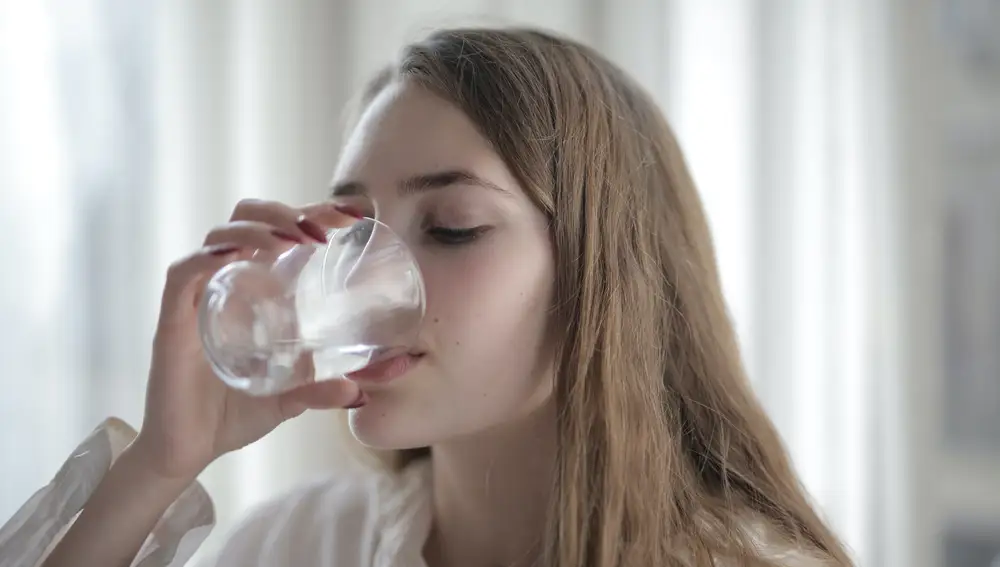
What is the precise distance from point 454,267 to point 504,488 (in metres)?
0.26

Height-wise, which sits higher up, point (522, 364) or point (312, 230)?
point (312, 230)

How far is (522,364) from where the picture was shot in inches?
33.3

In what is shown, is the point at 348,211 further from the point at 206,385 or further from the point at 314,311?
the point at 206,385

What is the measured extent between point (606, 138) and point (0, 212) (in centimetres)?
74

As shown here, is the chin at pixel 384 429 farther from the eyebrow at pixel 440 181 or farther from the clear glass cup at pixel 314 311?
the eyebrow at pixel 440 181

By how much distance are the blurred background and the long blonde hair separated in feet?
0.95

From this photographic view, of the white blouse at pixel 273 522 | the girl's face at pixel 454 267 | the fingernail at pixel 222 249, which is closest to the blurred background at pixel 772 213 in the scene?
the white blouse at pixel 273 522

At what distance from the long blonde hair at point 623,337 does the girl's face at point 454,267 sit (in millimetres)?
23

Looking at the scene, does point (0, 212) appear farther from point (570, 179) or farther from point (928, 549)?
point (928, 549)

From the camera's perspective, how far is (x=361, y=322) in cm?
76

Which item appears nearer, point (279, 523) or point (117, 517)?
point (117, 517)

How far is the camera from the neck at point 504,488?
927 mm

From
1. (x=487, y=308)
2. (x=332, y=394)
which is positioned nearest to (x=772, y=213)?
(x=487, y=308)

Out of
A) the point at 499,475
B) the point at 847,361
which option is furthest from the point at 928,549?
the point at 499,475
